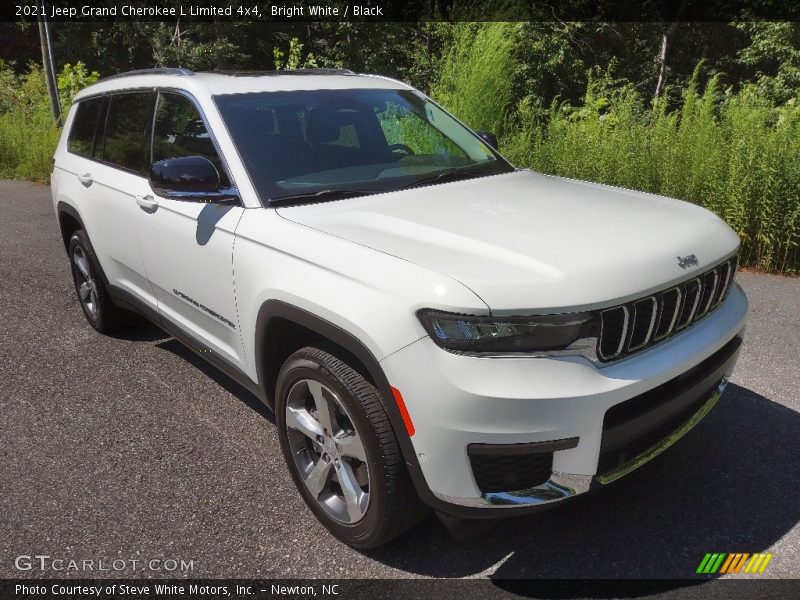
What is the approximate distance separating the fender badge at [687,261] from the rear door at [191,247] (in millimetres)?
1792

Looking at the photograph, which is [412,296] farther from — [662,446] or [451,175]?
[451,175]

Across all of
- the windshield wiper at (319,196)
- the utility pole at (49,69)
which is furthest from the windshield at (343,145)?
the utility pole at (49,69)

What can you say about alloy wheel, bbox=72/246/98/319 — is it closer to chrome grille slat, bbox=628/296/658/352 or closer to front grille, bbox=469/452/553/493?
front grille, bbox=469/452/553/493

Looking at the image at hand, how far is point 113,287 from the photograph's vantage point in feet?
14.5

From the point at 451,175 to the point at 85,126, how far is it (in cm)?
293

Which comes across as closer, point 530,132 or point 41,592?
point 41,592

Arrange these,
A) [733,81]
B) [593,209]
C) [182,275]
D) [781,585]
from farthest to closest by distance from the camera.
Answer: [733,81]
[182,275]
[593,209]
[781,585]

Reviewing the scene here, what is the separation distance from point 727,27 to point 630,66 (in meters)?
4.30

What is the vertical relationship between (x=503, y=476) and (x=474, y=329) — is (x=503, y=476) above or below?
below

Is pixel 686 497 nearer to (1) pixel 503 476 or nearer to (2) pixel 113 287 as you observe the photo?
(1) pixel 503 476

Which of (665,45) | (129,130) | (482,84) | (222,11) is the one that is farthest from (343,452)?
(665,45)

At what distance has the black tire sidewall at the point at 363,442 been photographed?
→ 2.34m

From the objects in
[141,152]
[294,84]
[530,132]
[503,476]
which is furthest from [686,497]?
[530,132]

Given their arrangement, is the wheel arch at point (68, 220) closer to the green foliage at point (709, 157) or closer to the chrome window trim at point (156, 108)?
the chrome window trim at point (156, 108)
